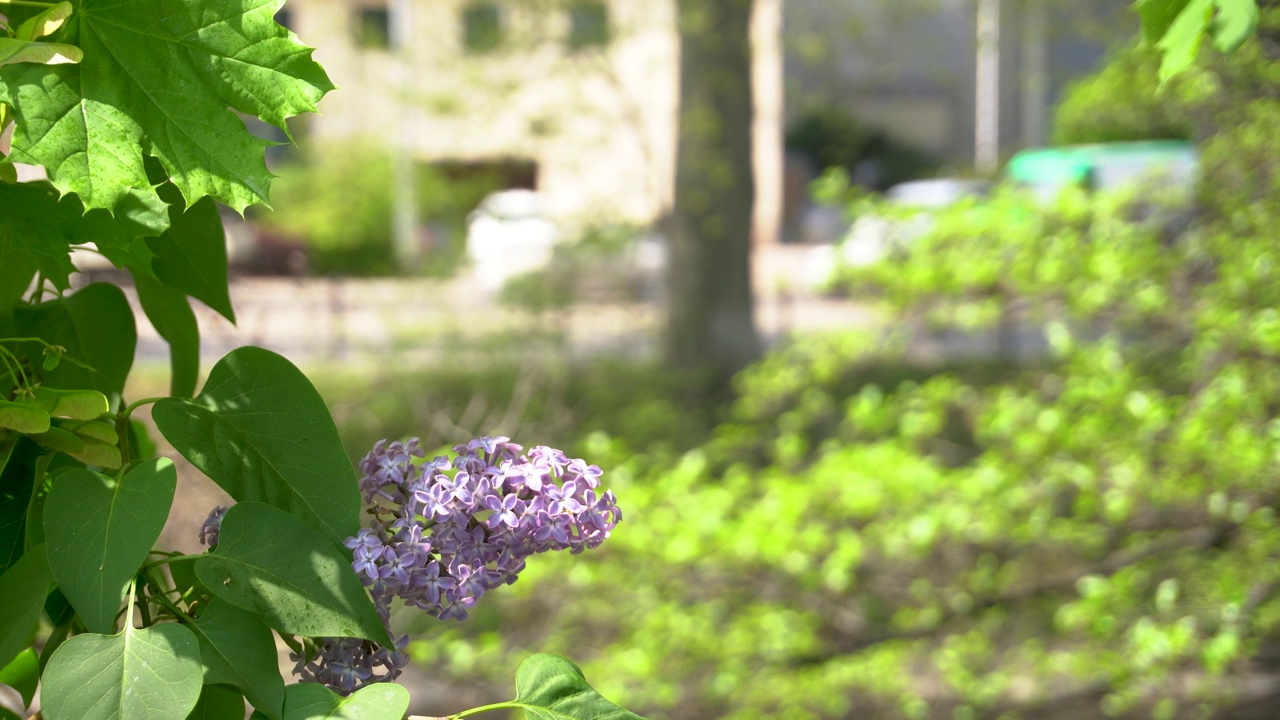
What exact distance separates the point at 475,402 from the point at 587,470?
15.8 ft

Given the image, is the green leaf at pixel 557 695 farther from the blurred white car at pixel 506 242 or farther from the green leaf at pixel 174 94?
the blurred white car at pixel 506 242

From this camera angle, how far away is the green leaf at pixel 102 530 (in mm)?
646

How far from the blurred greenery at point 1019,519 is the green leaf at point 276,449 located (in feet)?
9.08

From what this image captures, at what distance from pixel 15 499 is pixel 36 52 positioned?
0.30 metres

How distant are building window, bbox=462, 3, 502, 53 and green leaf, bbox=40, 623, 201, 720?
823 centimetres

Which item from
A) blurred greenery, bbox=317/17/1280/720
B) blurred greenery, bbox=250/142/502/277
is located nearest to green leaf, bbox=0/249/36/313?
blurred greenery, bbox=317/17/1280/720

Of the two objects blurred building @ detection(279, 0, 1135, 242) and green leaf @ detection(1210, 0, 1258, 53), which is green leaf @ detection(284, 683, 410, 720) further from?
blurred building @ detection(279, 0, 1135, 242)

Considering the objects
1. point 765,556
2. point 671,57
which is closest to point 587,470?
point 765,556

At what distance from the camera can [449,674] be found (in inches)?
164

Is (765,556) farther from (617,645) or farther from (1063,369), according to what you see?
(1063,369)

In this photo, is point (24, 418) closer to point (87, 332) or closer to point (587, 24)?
point (87, 332)

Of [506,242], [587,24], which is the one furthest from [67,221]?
[506,242]

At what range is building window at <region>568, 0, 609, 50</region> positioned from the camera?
27.5 ft

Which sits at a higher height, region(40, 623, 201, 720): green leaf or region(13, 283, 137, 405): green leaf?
region(13, 283, 137, 405): green leaf
